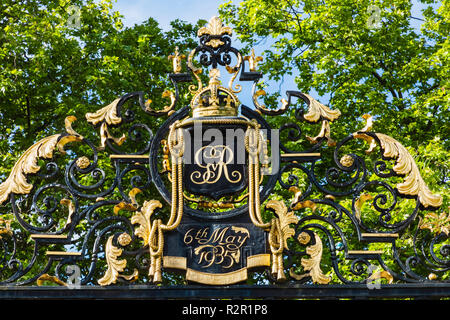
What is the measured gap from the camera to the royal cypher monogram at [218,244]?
7.96 m

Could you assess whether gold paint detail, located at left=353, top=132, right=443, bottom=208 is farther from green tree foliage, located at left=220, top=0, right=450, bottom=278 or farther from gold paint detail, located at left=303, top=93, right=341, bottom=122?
green tree foliage, located at left=220, top=0, right=450, bottom=278

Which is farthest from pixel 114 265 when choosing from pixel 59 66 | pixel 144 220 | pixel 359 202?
pixel 59 66

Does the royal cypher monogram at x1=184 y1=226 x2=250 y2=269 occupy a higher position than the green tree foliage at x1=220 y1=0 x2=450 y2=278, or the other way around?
the green tree foliage at x1=220 y1=0 x2=450 y2=278

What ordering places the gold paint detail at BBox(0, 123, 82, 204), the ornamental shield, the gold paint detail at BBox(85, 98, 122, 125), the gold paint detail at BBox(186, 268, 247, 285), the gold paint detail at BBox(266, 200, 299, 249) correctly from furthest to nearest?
the gold paint detail at BBox(85, 98, 122, 125), the gold paint detail at BBox(0, 123, 82, 204), the ornamental shield, the gold paint detail at BBox(266, 200, 299, 249), the gold paint detail at BBox(186, 268, 247, 285)

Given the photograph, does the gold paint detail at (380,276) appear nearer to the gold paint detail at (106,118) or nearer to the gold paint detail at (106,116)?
the gold paint detail at (106,118)

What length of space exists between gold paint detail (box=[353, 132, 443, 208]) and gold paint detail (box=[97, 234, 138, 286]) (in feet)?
8.97

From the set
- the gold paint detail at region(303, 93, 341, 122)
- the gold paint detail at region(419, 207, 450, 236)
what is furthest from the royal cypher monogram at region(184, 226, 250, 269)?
the gold paint detail at region(419, 207, 450, 236)

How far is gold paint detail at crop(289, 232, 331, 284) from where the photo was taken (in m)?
7.93

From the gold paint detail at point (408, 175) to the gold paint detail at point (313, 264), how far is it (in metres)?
1.03

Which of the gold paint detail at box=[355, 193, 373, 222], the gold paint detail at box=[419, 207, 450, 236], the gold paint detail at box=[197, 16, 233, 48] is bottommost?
the gold paint detail at box=[419, 207, 450, 236]

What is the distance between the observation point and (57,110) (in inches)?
579

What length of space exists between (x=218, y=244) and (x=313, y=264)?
36.9 inches

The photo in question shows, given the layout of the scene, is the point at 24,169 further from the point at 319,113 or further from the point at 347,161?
the point at 347,161
